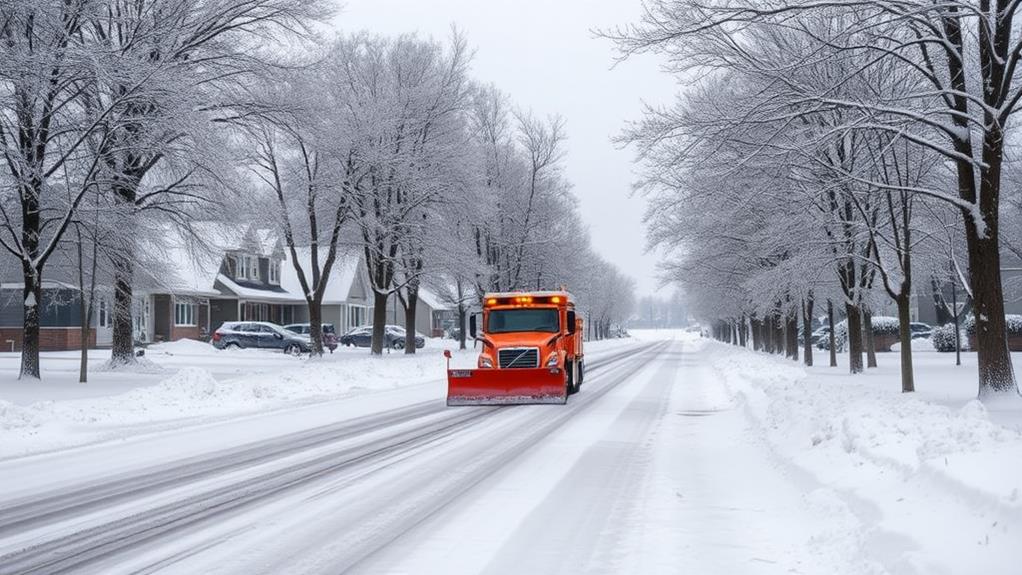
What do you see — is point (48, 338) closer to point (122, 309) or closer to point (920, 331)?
point (122, 309)

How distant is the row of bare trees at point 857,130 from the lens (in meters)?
15.0

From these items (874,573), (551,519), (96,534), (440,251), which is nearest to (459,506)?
(551,519)

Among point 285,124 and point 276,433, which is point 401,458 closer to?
point 276,433

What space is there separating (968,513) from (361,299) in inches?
2774

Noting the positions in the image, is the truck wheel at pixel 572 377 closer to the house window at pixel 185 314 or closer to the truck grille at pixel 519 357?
the truck grille at pixel 519 357

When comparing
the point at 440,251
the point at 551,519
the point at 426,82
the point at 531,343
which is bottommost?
the point at 551,519

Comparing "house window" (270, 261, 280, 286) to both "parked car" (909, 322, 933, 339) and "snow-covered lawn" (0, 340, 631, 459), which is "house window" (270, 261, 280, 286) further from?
"parked car" (909, 322, 933, 339)

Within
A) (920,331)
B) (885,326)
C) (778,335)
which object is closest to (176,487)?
(778,335)

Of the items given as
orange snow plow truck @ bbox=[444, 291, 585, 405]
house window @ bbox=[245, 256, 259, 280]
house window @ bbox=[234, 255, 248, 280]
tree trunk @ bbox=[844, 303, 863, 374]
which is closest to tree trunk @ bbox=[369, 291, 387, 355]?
orange snow plow truck @ bbox=[444, 291, 585, 405]

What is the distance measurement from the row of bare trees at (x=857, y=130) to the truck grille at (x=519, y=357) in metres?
5.25

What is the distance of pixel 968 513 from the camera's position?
19.7 feet

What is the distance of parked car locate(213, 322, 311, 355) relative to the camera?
5112 cm

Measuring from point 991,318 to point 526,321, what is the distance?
9824mm

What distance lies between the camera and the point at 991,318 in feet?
51.6
